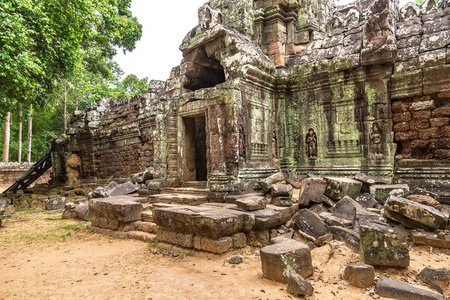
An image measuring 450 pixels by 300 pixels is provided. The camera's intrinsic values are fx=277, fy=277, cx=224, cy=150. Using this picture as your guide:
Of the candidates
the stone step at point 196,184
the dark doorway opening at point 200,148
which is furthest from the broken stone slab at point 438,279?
the dark doorway opening at point 200,148

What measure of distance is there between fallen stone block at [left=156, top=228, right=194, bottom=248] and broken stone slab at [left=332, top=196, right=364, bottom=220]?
8.23 ft

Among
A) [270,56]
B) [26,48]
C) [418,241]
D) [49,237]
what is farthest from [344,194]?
[26,48]

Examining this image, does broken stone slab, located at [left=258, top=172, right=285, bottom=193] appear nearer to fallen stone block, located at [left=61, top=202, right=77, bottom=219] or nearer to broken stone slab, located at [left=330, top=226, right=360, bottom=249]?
broken stone slab, located at [left=330, top=226, right=360, bottom=249]

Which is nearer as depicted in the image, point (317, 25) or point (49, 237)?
point (49, 237)

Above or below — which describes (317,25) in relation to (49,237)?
above

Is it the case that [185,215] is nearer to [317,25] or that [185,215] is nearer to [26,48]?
[317,25]

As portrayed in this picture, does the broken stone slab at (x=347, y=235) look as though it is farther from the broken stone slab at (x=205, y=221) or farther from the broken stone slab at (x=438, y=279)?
the broken stone slab at (x=205, y=221)

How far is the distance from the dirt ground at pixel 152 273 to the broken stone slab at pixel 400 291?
127 mm

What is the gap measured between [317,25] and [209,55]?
3.39 meters

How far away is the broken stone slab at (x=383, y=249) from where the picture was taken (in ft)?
10.6

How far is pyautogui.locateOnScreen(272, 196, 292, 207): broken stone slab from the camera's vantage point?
5.21 m

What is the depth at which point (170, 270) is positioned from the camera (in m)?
3.73

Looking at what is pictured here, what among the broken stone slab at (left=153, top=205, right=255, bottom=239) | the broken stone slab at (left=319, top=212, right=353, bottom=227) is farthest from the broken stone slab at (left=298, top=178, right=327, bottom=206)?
the broken stone slab at (left=153, top=205, right=255, bottom=239)

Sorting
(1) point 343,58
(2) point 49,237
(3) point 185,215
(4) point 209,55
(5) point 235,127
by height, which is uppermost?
(4) point 209,55
